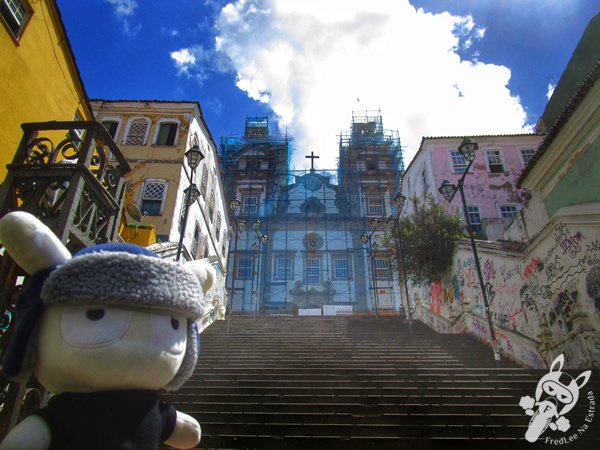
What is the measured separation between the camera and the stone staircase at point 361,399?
172 inches

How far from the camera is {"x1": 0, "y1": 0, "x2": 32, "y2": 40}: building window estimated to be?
711 centimetres

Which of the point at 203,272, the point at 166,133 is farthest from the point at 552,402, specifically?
the point at 166,133

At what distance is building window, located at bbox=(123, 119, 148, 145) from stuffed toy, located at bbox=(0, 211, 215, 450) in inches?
727

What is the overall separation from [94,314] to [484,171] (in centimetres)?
2444

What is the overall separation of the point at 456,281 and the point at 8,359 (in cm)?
1610

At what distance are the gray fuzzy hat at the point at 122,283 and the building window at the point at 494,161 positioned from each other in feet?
79.5

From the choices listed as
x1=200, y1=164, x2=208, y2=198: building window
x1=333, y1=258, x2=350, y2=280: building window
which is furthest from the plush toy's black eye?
x1=333, y1=258, x2=350, y2=280: building window

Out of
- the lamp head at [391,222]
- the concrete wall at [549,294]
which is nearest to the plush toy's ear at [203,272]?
the concrete wall at [549,294]

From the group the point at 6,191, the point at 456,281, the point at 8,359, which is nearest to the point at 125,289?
the point at 8,359

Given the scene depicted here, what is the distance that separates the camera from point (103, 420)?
2086 mm

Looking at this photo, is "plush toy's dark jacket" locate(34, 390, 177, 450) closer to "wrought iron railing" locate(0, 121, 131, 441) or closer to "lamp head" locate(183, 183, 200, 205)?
"wrought iron railing" locate(0, 121, 131, 441)

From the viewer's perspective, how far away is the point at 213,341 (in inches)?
406

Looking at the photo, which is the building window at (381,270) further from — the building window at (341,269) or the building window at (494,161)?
the building window at (494,161)

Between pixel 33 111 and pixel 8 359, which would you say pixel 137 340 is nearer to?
pixel 8 359
